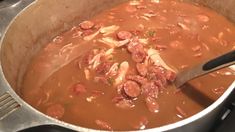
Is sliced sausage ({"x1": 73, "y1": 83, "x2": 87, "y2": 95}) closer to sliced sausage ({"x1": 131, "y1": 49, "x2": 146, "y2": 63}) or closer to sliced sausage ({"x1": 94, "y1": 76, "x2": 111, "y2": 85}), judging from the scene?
A: sliced sausage ({"x1": 94, "y1": 76, "x2": 111, "y2": 85})

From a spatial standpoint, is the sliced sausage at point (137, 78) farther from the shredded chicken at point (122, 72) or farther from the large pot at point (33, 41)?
the large pot at point (33, 41)

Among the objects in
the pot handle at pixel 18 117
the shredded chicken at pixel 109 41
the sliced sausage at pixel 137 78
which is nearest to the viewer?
the pot handle at pixel 18 117

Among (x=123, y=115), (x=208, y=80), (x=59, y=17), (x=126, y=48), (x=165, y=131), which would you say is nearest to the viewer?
(x=165, y=131)

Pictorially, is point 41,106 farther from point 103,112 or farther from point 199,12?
point 199,12

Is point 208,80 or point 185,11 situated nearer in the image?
point 208,80

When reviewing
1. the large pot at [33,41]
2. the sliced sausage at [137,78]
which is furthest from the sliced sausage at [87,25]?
the sliced sausage at [137,78]

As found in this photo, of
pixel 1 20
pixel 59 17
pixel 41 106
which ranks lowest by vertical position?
pixel 41 106

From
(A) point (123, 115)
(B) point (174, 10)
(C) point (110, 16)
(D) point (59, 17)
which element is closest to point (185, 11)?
(B) point (174, 10)
